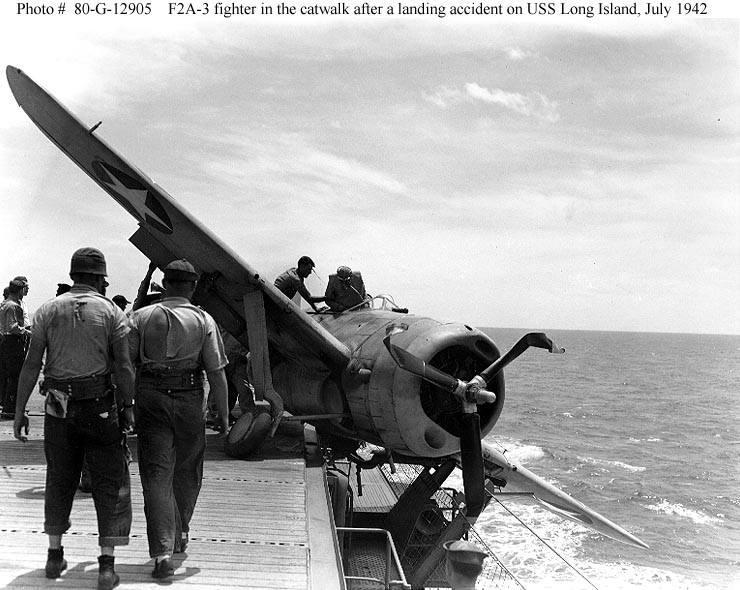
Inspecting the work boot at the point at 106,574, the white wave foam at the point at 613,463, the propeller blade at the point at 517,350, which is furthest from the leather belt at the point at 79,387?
the white wave foam at the point at 613,463

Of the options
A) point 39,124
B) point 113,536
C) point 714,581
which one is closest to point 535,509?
point 714,581

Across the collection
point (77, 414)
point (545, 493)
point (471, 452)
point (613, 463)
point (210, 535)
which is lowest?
point (613, 463)

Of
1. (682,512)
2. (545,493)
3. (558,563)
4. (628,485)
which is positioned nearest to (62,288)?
(545,493)

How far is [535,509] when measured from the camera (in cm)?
2922

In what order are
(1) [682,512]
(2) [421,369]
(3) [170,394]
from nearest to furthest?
1. (3) [170,394]
2. (2) [421,369]
3. (1) [682,512]

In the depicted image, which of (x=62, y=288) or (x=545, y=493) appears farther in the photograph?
(x=545, y=493)

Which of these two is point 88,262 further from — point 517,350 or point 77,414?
point 517,350

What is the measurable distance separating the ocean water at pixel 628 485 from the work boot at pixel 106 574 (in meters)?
4.58

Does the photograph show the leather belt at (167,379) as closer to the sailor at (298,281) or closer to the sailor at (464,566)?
the sailor at (464,566)

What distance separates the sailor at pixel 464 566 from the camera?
3.95m

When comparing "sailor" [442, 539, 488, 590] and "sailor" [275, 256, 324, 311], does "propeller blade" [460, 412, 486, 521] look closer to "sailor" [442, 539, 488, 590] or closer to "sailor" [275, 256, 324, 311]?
"sailor" [275, 256, 324, 311]

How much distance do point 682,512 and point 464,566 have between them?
30.4 metres

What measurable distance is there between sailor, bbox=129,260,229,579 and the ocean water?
4.23 metres

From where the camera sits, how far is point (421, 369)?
848 centimetres
